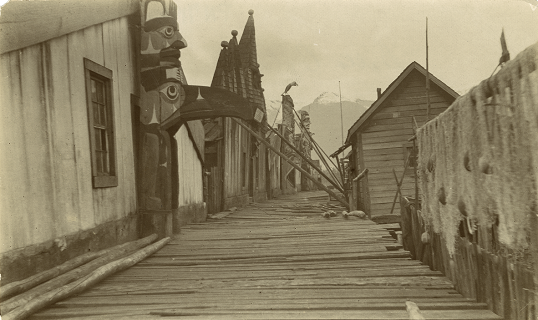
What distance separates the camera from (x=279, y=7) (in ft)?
16.0

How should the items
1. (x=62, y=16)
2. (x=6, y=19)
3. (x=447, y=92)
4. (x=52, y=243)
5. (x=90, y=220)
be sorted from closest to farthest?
(x=6, y=19) < (x=52, y=243) < (x=62, y=16) < (x=90, y=220) < (x=447, y=92)

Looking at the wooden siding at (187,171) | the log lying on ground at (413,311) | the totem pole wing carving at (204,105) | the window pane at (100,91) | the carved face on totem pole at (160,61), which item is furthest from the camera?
the wooden siding at (187,171)

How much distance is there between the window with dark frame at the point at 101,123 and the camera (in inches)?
221

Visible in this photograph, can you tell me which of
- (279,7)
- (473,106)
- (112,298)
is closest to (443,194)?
(473,106)

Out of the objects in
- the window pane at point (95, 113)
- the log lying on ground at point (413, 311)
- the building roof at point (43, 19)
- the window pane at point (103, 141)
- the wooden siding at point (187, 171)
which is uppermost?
the building roof at point (43, 19)

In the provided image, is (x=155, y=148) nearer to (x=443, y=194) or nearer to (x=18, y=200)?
(x=18, y=200)

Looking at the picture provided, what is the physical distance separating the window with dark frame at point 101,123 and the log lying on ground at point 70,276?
0.93 m

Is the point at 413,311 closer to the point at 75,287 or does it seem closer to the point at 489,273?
the point at 489,273

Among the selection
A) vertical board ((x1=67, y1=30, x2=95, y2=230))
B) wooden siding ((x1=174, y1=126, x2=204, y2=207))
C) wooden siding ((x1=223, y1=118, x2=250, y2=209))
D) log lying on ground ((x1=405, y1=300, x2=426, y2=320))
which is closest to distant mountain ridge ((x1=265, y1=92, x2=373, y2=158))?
wooden siding ((x1=223, y1=118, x2=250, y2=209))

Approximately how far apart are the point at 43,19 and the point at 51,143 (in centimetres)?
130

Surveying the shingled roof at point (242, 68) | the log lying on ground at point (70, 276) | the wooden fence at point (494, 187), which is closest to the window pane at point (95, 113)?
the log lying on ground at point (70, 276)

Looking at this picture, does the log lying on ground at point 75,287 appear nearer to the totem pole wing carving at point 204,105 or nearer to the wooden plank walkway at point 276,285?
the wooden plank walkway at point 276,285

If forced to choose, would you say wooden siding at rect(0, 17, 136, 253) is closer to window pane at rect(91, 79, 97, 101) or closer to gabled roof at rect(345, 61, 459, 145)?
window pane at rect(91, 79, 97, 101)

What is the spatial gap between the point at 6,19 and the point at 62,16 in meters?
1.09
